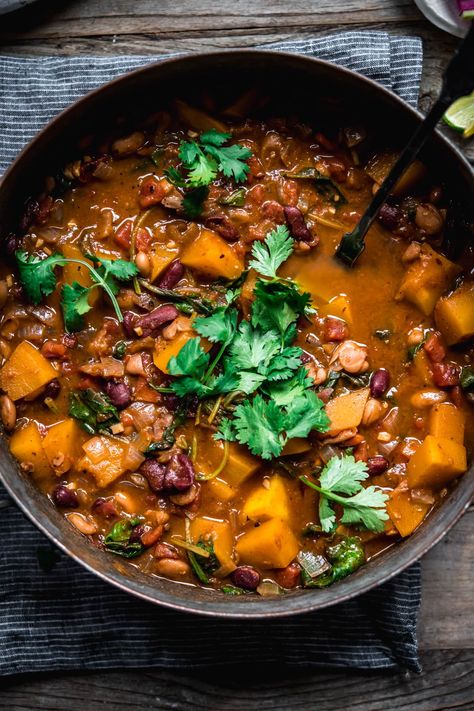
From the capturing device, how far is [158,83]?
401 cm

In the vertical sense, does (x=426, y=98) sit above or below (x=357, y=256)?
above

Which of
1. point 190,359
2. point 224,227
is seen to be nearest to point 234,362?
point 190,359

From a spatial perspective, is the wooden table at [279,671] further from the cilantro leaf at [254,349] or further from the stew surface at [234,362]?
the cilantro leaf at [254,349]

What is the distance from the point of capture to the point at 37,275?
3.86 meters

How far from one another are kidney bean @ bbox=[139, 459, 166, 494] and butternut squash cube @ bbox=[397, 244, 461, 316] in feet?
4.71

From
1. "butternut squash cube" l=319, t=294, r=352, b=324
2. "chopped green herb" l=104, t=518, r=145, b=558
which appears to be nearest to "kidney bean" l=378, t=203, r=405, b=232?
"butternut squash cube" l=319, t=294, r=352, b=324

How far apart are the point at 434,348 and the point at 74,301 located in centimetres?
175

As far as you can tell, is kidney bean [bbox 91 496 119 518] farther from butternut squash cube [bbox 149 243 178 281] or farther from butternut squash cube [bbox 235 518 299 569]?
butternut squash cube [bbox 149 243 178 281]

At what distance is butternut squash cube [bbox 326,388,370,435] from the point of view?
12.6 feet

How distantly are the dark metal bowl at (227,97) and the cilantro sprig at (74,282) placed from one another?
289mm

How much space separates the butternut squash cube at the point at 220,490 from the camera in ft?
12.7

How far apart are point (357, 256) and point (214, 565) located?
5.45 ft

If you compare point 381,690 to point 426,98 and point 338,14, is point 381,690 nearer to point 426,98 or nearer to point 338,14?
point 426,98

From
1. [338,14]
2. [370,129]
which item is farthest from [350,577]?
[338,14]
